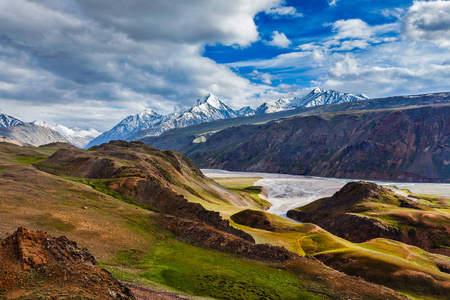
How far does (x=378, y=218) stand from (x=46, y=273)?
8889cm

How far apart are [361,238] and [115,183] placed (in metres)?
68.1

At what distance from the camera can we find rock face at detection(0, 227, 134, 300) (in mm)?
16906

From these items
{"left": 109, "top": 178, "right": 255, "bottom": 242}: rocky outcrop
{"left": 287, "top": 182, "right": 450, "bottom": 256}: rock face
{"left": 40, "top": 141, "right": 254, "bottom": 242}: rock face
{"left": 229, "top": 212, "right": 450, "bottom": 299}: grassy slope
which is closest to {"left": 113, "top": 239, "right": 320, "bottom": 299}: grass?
{"left": 109, "top": 178, "right": 255, "bottom": 242}: rocky outcrop

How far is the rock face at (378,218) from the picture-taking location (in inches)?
2972

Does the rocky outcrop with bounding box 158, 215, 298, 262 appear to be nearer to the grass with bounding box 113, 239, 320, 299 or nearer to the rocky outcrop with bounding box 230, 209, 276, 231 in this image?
the grass with bounding box 113, 239, 320, 299

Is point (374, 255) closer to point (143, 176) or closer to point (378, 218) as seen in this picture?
point (378, 218)

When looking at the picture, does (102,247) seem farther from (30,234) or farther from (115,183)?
(115,183)

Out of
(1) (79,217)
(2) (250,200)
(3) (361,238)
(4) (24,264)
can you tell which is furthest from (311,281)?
(2) (250,200)

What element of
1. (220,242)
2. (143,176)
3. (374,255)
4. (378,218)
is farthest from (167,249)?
(378,218)

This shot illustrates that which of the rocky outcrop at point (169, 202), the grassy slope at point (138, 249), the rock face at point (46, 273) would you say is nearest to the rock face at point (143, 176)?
the rocky outcrop at point (169, 202)

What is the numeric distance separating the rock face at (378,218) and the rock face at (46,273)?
7820 centimetres

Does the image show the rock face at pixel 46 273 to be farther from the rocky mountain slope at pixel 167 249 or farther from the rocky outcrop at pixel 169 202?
the rocky outcrop at pixel 169 202

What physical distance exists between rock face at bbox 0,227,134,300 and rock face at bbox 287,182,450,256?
78201mm

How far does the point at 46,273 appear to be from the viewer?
19031 millimetres
